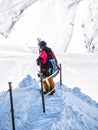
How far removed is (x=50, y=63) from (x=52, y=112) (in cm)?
123

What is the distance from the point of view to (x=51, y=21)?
73.9 metres

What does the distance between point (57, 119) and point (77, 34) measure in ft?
211

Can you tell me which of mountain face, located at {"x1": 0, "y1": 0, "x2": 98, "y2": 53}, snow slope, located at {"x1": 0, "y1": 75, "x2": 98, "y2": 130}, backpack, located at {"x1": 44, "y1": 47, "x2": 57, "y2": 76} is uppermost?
mountain face, located at {"x1": 0, "y1": 0, "x2": 98, "y2": 53}

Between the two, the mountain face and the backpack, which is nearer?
the backpack

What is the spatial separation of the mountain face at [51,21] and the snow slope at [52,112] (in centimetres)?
5798

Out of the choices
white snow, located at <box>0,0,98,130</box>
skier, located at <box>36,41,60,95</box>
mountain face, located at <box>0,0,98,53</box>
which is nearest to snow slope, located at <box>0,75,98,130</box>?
white snow, located at <box>0,0,98,130</box>

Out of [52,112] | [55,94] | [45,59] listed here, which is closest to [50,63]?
[45,59]

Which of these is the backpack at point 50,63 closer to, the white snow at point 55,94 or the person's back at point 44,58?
the person's back at point 44,58

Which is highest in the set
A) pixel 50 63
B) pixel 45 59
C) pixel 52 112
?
pixel 45 59

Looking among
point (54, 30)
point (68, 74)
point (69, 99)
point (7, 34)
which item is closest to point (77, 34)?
point (54, 30)

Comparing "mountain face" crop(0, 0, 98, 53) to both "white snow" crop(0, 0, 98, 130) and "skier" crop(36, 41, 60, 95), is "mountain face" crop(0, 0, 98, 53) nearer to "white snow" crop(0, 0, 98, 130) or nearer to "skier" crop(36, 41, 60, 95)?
"white snow" crop(0, 0, 98, 130)

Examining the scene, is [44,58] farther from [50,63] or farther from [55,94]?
[55,94]

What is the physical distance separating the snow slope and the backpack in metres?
0.48

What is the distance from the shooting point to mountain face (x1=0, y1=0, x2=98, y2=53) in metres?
69.9
